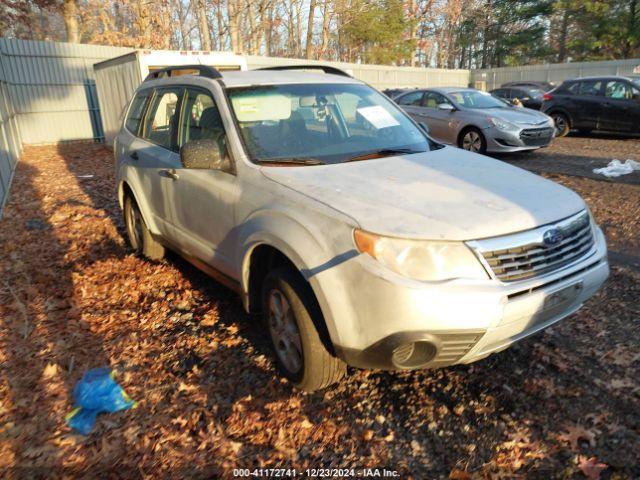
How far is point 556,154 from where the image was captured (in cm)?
1107

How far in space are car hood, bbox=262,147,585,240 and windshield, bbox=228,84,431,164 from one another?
0.25 meters

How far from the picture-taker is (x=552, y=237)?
252 centimetres

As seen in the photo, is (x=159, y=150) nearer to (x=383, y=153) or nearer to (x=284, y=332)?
(x=383, y=153)

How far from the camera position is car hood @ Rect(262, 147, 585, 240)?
7.88 feet

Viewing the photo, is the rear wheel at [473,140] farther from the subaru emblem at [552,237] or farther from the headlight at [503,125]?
the subaru emblem at [552,237]

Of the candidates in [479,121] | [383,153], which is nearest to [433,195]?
[383,153]

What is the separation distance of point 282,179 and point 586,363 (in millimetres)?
2286

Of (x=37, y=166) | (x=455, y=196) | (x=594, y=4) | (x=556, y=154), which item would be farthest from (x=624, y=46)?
(x=455, y=196)

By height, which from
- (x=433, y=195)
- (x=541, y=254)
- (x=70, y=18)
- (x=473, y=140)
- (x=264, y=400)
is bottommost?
(x=264, y=400)

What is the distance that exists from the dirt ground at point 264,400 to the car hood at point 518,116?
629cm

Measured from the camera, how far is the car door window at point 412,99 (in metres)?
12.0

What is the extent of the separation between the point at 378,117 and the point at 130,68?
401 inches

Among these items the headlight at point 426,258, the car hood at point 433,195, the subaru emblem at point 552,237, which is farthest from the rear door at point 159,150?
the subaru emblem at point 552,237

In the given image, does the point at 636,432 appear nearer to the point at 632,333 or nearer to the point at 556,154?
the point at 632,333
